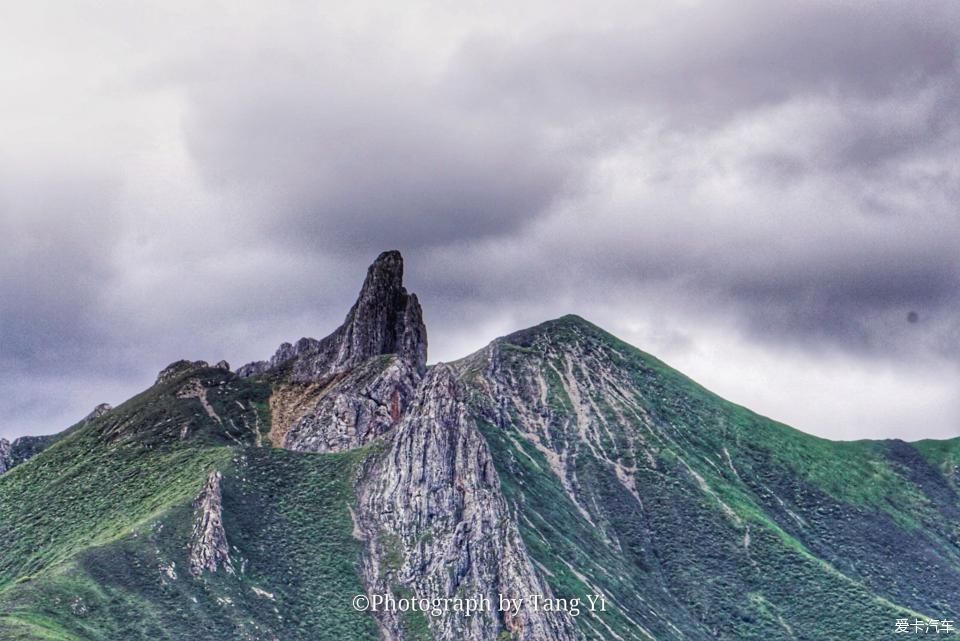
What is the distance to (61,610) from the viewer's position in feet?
625

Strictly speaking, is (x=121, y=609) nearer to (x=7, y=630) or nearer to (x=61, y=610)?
(x=61, y=610)

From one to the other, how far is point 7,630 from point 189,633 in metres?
33.6

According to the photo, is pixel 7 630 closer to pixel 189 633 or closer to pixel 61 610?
pixel 61 610

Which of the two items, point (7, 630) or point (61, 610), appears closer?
point (7, 630)

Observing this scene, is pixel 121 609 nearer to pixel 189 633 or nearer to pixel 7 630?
pixel 189 633

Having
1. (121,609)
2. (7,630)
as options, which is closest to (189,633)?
(121,609)

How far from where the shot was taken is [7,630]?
17175cm

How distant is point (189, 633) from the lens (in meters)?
199

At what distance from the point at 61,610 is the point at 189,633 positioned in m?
19.8

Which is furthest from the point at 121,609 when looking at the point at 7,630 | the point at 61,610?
the point at 7,630

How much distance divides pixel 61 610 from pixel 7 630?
62.2 feet

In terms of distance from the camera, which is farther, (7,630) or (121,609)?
(121,609)

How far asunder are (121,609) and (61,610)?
33.6 ft
